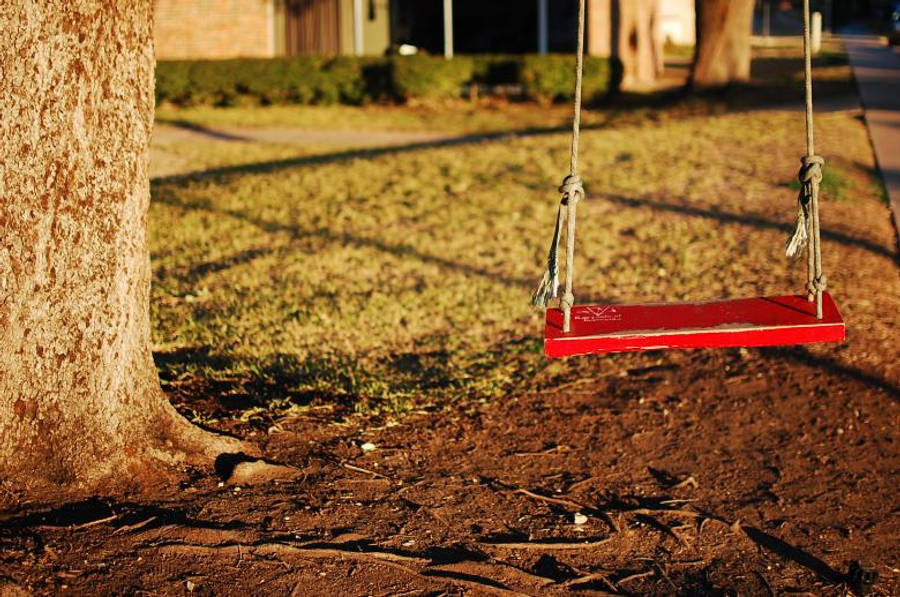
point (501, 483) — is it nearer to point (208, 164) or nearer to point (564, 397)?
point (564, 397)

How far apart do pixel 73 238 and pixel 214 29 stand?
2011 cm

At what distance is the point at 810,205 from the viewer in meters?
4.48

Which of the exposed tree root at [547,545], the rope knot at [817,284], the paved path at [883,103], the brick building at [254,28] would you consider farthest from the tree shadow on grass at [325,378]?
the brick building at [254,28]

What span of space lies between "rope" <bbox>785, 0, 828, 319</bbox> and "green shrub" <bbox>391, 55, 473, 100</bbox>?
51.6 ft

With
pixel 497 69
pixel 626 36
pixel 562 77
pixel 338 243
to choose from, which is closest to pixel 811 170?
pixel 338 243

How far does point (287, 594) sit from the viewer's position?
12.0 feet

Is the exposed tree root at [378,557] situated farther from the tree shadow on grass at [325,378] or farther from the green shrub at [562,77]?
the green shrub at [562,77]

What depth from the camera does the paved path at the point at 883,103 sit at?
37.5 feet

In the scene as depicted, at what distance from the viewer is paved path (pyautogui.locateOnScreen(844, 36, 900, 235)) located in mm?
11430

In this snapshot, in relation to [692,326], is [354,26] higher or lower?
higher

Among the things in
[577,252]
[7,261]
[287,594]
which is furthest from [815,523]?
[577,252]

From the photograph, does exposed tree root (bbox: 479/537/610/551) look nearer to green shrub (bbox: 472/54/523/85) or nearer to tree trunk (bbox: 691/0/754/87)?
tree trunk (bbox: 691/0/754/87)

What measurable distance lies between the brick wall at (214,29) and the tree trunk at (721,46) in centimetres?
953

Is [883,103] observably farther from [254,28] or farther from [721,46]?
[254,28]
